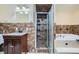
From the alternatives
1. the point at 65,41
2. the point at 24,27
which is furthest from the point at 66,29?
the point at 24,27

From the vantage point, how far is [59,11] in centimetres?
126

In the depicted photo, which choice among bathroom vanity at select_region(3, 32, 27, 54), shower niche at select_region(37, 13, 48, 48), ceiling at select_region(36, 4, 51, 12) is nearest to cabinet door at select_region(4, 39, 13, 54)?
bathroom vanity at select_region(3, 32, 27, 54)

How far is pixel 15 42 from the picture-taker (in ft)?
4.00

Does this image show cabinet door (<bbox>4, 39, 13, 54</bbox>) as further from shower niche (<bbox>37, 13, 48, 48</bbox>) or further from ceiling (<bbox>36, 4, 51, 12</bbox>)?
ceiling (<bbox>36, 4, 51, 12</bbox>)

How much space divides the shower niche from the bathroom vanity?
150 mm

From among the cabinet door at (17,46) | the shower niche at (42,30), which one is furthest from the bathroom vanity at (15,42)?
the shower niche at (42,30)

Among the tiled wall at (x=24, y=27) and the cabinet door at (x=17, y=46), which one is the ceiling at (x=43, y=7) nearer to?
the tiled wall at (x=24, y=27)

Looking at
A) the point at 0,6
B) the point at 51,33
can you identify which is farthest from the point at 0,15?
the point at 51,33

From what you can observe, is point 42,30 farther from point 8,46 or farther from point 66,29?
point 8,46

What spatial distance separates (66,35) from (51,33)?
0.14 m

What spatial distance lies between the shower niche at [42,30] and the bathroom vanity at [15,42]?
0.15 m

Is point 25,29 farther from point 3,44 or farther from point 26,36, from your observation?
point 3,44
